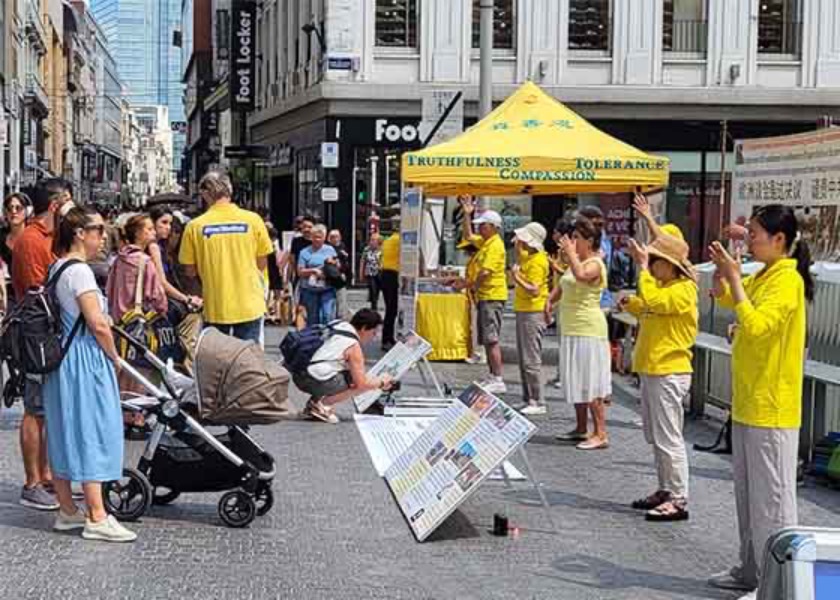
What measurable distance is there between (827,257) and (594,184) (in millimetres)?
4631

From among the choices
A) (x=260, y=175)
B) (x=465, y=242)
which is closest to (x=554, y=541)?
(x=465, y=242)

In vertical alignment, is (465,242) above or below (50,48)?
below

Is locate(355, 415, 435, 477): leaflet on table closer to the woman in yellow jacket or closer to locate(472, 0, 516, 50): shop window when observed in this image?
the woman in yellow jacket

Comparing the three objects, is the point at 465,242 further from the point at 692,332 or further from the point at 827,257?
the point at 692,332

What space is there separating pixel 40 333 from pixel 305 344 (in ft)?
14.4

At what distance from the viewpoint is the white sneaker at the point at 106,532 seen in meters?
7.64

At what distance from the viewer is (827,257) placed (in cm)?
1233

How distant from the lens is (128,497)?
8.12 m

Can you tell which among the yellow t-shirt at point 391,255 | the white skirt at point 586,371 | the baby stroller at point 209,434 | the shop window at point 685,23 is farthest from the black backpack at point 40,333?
the shop window at point 685,23

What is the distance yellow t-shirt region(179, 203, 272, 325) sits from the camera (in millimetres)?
10570

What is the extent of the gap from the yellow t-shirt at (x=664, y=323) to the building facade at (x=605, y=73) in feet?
75.4

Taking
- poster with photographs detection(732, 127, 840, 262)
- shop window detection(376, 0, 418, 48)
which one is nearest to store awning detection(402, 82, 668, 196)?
poster with photographs detection(732, 127, 840, 262)

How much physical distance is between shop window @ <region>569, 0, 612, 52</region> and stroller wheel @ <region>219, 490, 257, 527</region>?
83.1 ft

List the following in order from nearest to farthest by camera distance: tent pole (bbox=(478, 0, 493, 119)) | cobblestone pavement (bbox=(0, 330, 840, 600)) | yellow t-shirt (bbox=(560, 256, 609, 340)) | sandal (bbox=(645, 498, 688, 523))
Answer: cobblestone pavement (bbox=(0, 330, 840, 600)) < sandal (bbox=(645, 498, 688, 523)) < yellow t-shirt (bbox=(560, 256, 609, 340)) < tent pole (bbox=(478, 0, 493, 119))
